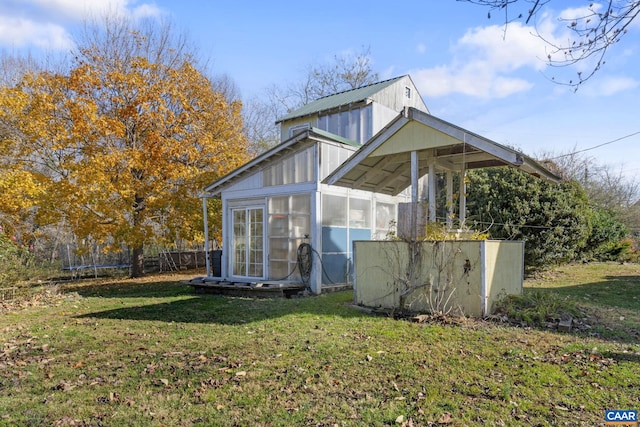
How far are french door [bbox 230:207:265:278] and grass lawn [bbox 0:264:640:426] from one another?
392cm

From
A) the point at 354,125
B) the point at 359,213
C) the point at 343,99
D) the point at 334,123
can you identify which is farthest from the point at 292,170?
the point at 343,99

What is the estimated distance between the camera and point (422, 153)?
8.17 metres

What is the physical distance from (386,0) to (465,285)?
4.66 meters

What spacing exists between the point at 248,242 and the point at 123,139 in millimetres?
6197

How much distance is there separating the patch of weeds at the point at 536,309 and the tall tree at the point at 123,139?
10699 mm

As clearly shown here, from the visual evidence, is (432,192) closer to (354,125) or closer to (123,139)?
(354,125)

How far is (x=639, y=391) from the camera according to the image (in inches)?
151

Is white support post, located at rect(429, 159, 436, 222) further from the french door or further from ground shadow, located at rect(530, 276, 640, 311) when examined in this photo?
the french door

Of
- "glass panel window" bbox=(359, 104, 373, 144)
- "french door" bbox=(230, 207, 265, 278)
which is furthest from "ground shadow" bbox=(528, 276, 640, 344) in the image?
"glass panel window" bbox=(359, 104, 373, 144)

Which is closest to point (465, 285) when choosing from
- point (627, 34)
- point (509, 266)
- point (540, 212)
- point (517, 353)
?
point (509, 266)

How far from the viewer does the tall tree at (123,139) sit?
12508mm

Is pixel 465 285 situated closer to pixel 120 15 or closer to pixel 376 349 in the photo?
pixel 376 349

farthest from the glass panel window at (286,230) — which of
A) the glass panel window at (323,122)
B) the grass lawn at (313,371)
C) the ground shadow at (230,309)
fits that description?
the glass panel window at (323,122)

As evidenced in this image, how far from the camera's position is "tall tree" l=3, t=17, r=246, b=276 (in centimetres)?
1251
